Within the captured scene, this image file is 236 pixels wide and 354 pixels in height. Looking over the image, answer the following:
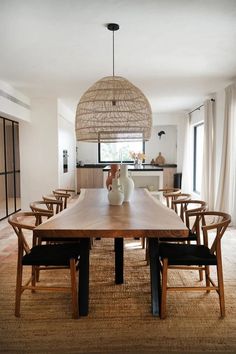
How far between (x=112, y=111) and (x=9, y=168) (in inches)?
150

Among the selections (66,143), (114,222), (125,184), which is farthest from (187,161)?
(114,222)

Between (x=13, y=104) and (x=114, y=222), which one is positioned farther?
(x=13, y=104)

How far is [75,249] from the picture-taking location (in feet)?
7.80

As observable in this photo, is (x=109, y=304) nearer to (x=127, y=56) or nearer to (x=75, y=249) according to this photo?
(x=75, y=249)

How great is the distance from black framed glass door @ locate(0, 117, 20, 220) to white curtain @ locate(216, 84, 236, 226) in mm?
4134

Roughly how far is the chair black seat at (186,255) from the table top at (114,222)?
0.88ft

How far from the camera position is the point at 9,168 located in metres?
5.84

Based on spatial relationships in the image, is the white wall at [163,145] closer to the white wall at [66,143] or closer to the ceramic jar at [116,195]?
the white wall at [66,143]

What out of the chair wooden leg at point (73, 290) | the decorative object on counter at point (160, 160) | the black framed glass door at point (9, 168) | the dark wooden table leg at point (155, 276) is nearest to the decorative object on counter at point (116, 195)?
the dark wooden table leg at point (155, 276)

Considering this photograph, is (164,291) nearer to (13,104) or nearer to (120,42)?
(120,42)

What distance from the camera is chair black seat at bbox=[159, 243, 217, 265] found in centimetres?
212

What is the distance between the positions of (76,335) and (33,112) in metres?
5.03

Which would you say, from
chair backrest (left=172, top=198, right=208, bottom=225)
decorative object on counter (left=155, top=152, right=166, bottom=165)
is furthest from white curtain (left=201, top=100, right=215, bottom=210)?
decorative object on counter (left=155, top=152, right=166, bottom=165)

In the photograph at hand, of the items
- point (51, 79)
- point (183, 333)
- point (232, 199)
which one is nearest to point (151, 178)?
point (232, 199)
